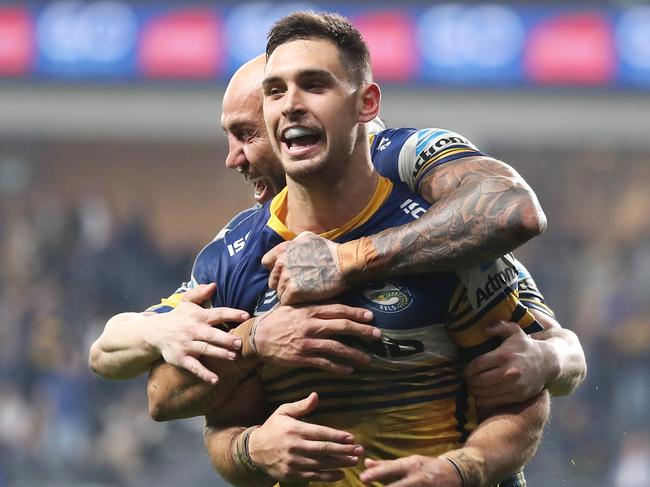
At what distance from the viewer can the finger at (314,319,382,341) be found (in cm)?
351

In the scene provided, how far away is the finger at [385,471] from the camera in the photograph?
3.33 metres

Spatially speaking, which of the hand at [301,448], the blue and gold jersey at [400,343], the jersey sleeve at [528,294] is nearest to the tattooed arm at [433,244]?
the blue and gold jersey at [400,343]

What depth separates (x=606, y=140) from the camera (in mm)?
14680

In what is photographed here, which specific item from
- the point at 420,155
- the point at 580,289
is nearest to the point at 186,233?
the point at 580,289

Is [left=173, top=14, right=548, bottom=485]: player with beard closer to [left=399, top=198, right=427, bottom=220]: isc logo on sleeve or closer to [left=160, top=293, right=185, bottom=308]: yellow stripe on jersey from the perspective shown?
[left=399, top=198, right=427, bottom=220]: isc logo on sleeve

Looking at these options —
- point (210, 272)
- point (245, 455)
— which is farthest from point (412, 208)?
point (245, 455)

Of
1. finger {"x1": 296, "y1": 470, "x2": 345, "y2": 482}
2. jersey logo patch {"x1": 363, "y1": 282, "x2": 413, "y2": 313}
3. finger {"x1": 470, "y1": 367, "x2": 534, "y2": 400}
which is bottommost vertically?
finger {"x1": 296, "y1": 470, "x2": 345, "y2": 482}

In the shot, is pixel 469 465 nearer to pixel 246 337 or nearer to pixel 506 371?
pixel 506 371

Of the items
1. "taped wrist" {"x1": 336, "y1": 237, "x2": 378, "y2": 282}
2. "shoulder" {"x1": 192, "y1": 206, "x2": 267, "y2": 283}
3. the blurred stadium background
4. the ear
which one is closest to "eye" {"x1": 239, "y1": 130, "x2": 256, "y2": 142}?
"shoulder" {"x1": 192, "y1": 206, "x2": 267, "y2": 283}

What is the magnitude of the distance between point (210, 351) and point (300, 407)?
300mm

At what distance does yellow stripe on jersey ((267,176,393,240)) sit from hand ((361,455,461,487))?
2.19ft

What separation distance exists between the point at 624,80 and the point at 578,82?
0.48 metres

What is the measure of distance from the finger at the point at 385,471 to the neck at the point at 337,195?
2.36 ft

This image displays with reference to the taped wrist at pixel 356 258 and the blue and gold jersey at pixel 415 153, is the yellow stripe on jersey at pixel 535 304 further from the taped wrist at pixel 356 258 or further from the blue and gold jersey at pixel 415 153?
the taped wrist at pixel 356 258
